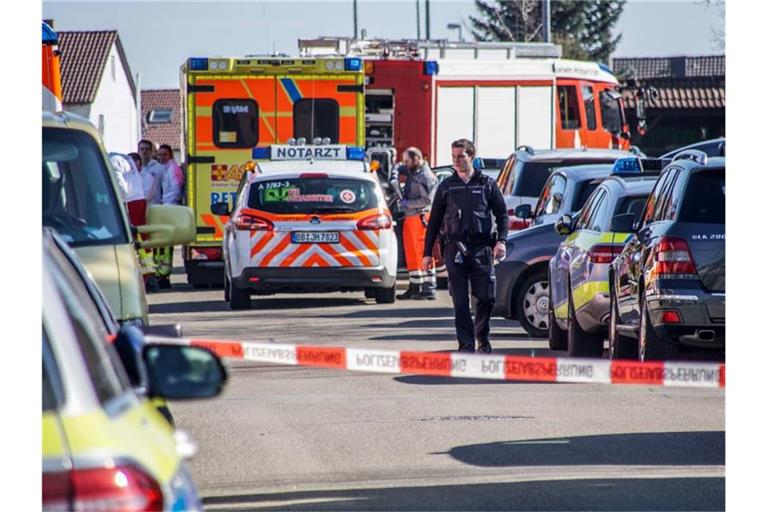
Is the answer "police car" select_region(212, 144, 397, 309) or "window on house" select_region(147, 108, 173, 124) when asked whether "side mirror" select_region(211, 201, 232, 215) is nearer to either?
"police car" select_region(212, 144, 397, 309)

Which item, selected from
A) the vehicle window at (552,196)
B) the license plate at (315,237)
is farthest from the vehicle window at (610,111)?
the vehicle window at (552,196)

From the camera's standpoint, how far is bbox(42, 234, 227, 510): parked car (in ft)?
11.1

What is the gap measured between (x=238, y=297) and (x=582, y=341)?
6432mm

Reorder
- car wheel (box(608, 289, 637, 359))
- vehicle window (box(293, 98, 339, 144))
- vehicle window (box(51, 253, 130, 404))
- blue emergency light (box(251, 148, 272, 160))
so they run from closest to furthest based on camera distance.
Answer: vehicle window (box(51, 253, 130, 404)), car wheel (box(608, 289, 637, 359)), blue emergency light (box(251, 148, 272, 160)), vehicle window (box(293, 98, 339, 144))

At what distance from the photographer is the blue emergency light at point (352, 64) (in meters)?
23.5

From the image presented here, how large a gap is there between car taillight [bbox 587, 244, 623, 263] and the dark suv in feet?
5.54

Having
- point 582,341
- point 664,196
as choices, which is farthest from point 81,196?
point 582,341

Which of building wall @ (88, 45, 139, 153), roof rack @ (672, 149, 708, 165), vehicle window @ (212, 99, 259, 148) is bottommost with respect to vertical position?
roof rack @ (672, 149, 708, 165)

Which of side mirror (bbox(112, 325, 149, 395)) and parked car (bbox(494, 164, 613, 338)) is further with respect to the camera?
parked car (bbox(494, 164, 613, 338))

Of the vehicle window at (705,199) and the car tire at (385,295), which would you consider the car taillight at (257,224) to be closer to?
the car tire at (385,295)

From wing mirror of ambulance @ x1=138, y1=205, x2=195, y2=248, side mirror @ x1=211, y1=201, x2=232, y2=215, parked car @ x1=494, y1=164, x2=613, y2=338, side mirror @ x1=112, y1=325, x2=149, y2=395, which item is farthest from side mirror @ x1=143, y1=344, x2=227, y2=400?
side mirror @ x1=211, y1=201, x2=232, y2=215

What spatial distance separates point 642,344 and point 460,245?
2.38 m
